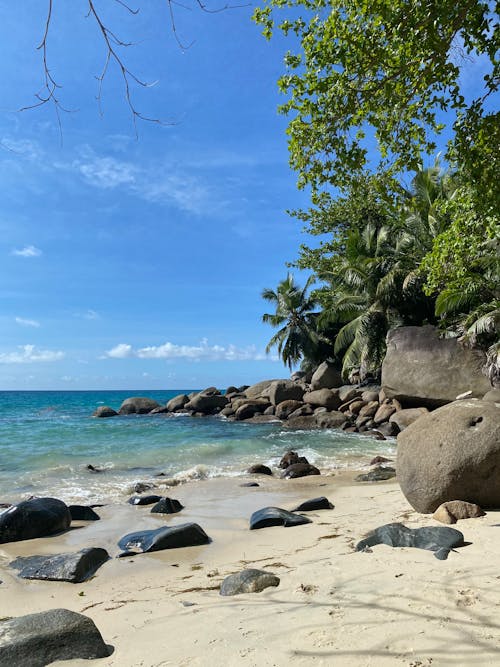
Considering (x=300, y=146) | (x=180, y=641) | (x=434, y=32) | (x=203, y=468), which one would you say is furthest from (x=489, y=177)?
(x=203, y=468)

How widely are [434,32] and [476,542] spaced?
180 inches

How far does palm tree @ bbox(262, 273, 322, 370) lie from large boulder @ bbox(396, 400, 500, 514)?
86.8 ft

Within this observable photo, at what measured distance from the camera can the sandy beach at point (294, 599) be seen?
100 inches

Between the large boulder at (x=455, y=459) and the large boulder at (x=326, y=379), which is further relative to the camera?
the large boulder at (x=326, y=379)

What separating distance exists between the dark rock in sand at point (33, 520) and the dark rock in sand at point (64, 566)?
1.13 m

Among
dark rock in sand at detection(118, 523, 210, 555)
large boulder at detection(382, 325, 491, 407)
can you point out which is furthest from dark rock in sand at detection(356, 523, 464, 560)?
large boulder at detection(382, 325, 491, 407)

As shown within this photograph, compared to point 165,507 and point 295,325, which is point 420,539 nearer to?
point 165,507

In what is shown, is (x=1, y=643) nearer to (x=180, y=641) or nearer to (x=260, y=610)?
(x=180, y=641)

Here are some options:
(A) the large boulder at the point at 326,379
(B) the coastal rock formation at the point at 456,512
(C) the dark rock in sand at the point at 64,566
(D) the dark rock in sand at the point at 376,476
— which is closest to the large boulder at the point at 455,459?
(B) the coastal rock formation at the point at 456,512

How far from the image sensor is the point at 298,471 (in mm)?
10602

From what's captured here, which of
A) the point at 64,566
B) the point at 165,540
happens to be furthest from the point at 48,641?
the point at 165,540

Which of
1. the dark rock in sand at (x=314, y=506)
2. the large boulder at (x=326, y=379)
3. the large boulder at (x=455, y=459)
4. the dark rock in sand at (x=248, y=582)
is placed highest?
the large boulder at (x=326, y=379)

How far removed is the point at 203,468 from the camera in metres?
11.4

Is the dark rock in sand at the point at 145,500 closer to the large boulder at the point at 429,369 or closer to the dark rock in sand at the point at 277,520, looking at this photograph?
the dark rock in sand at the point at 277,520
